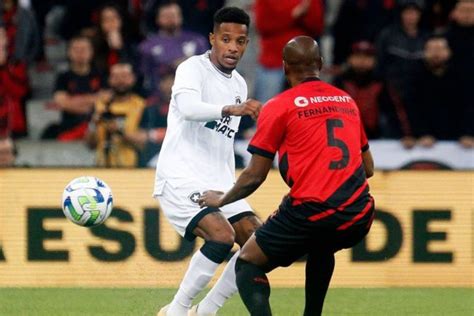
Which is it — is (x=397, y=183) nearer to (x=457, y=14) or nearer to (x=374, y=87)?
(x=374, y=87)

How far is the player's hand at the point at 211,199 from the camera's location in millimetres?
7727

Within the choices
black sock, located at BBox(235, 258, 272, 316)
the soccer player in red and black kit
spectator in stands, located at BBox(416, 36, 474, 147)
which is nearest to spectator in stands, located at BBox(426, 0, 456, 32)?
spectator in stands, located at BBox(416, 36, 474, 147)

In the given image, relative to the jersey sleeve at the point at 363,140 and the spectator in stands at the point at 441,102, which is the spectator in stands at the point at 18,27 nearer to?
the spectator in stands at the point at 441,102

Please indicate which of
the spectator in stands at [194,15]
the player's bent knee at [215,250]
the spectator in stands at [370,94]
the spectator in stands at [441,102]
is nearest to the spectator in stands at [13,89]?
the spectator in stands at [194,15]

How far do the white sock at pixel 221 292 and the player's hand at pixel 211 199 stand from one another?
79cm

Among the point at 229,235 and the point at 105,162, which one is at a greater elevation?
the point at 229,235

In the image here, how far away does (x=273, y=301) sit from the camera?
1032 centimetres

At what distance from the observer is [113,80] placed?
13781 mm

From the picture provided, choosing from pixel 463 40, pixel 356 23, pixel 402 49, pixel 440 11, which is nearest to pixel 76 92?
pixel 356 23

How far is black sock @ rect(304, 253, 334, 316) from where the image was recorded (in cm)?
776

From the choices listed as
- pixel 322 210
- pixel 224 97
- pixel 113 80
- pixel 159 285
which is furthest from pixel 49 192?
pixel 322 210

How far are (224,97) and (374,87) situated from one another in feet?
18.7

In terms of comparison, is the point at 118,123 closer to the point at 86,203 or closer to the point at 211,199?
the point at 86,203

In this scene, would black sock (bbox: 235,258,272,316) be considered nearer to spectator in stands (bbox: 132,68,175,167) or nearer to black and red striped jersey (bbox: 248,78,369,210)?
black and red striped jersey (bbox: 248,78,369,210)
